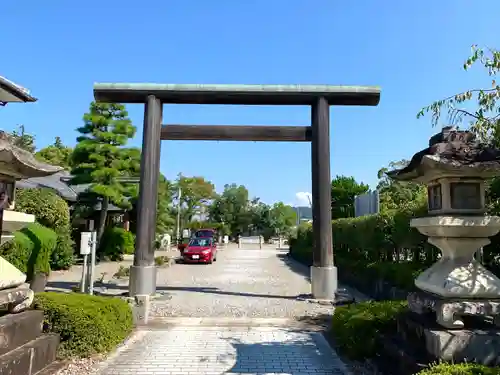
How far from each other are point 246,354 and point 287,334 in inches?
52.3

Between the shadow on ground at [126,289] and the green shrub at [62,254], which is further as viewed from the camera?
the green shrub at [62,254]

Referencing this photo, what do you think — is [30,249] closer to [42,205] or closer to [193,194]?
[42,205]

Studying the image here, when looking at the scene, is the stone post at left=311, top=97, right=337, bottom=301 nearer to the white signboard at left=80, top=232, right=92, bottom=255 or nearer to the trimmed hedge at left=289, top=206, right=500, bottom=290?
the trimmed hedge at left=289, top=206, right=500, bottom=290

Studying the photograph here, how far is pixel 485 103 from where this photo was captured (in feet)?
13.4

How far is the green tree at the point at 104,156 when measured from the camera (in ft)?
59.1

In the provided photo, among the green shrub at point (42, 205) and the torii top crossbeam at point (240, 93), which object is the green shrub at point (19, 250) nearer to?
the torii top crossbeam at point (240, 93)

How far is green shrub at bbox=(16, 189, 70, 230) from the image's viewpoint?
41.4 feet

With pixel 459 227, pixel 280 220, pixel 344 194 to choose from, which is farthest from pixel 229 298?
pixel 280 220

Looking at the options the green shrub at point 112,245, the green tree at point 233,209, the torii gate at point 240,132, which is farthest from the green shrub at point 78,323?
the green tree at point 233,209

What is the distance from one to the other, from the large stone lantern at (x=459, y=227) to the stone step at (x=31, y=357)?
4396 millimetres

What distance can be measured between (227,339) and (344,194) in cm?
3684

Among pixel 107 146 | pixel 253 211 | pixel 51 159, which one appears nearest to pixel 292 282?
pixel 107 146

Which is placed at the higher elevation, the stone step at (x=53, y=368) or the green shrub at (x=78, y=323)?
the green shrub at (x=78, y=323)

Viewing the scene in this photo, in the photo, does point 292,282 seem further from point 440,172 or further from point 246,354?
point 440,172
